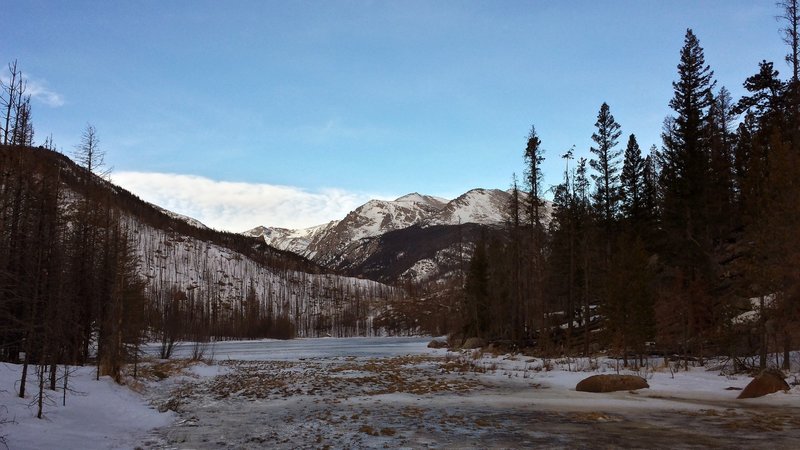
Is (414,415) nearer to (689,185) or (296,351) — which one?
(689,185)

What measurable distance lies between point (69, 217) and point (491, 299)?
48.2m

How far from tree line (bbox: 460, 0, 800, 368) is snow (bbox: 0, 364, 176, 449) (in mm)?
23925

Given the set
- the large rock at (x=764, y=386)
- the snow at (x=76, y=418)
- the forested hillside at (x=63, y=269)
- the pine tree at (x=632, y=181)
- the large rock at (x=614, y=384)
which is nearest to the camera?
the snow at (x=76, y=418)

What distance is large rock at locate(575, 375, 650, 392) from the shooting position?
70.5 feet

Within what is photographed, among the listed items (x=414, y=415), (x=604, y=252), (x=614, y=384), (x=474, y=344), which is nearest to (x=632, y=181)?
(x=604, y=252)

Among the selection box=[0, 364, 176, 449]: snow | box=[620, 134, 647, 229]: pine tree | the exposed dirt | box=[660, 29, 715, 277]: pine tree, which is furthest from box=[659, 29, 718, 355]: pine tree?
box=[0, 364, 176, 449]: snow

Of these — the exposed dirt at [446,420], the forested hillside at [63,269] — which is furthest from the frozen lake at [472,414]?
the forested hillside at [63,269]

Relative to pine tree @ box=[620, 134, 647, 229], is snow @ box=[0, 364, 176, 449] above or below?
below

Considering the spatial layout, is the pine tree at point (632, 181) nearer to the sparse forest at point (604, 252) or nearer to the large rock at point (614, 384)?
the sparse forest at point (604, 252)

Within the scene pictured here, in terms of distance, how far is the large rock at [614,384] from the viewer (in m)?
21.5

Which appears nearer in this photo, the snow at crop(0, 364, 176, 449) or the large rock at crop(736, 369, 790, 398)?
the snow at crop(0, 364, 176, 449)

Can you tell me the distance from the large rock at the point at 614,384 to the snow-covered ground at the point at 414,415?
2.16 ft

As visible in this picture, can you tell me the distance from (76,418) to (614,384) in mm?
19055

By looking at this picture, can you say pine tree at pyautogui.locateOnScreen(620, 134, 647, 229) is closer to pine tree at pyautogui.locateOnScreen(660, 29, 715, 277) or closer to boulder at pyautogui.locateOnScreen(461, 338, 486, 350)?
pine tree at pyautogui.locateOnScreen(660, 29, 715, 277)
